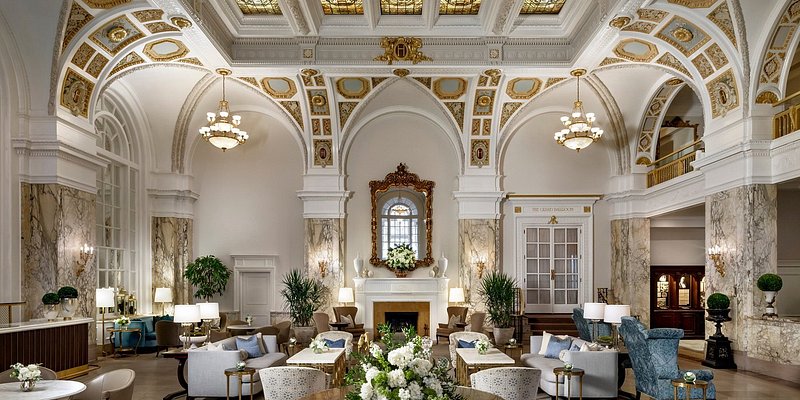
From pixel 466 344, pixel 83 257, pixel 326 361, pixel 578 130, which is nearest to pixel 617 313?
pixel 466 344

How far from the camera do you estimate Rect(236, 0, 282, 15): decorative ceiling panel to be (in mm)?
12227

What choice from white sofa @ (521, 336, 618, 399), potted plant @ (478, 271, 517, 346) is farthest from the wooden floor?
potted plant @ (478, 271, 517, 346)

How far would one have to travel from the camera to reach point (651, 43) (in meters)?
12.5

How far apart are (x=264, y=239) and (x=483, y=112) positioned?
617 centimetres

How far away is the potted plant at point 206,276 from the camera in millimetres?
16297

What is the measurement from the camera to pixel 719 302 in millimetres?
11633

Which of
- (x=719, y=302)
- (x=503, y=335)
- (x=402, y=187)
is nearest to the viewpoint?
(x=719, y=302)

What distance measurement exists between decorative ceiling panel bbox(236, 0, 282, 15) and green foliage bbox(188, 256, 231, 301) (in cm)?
642

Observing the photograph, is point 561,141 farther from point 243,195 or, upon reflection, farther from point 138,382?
point 138,382

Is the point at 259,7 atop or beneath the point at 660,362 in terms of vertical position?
atop

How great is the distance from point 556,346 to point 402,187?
7.78 meters

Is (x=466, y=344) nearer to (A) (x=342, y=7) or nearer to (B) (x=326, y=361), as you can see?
(B) (x=326, y=361)

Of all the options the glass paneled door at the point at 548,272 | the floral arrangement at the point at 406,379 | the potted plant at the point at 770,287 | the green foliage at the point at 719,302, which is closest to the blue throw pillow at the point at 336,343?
the green foliage at the point at 719,302

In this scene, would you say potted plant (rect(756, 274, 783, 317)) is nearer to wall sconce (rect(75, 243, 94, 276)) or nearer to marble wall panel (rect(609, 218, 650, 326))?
marble wall panel (rect(609, 218, 650, 326))
